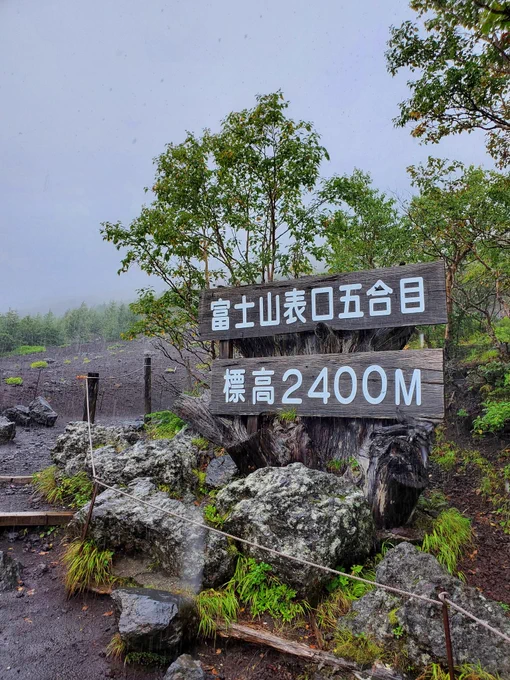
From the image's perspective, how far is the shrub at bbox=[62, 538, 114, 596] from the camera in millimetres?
4160

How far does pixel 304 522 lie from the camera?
13.0 ft

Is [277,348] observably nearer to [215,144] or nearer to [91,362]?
[215,144]

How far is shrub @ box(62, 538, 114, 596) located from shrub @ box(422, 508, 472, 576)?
3.23m

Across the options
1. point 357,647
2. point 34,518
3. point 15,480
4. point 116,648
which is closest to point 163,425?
point 15,480

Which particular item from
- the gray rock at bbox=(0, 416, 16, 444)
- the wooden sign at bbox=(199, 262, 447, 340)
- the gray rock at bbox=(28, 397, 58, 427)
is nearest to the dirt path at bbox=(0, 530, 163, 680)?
the wooden sign at bbox=(199, 262, 447, 340)

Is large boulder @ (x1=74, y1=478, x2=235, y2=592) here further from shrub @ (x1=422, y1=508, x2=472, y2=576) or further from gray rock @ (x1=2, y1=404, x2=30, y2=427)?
gray rock @ (x1=2, y1=404, x2=30, y2=427)

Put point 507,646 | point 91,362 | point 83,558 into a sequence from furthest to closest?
1. point 91,362
2. point 83,558
3. point 507,646

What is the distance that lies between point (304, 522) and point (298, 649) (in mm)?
993

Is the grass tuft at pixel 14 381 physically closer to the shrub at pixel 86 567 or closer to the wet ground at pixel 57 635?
the wet ground at pixel 57 635

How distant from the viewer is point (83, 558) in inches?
170

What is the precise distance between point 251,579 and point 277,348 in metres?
2.74

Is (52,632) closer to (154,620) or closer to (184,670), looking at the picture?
(154,620)

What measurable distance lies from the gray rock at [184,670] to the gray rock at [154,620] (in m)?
0.26

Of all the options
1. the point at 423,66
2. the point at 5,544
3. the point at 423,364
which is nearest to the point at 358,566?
the point at 423,364
